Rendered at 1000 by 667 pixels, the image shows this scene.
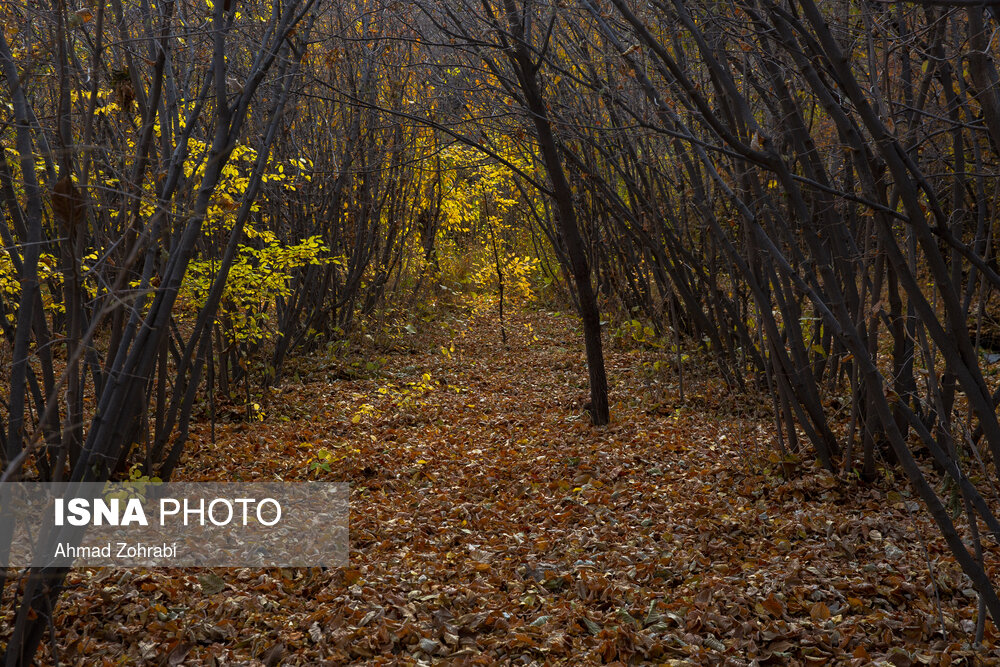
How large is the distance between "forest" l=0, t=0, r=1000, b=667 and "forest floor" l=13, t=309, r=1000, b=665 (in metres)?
0.02

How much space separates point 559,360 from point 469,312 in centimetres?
516

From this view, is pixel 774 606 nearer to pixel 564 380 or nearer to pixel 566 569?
pixel 566 569

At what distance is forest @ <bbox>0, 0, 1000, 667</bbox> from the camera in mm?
2564

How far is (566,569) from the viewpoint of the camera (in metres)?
3.69
